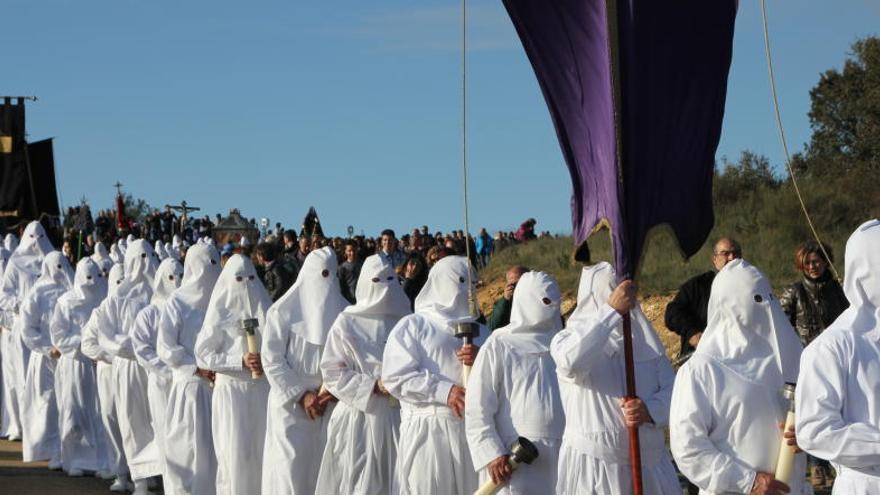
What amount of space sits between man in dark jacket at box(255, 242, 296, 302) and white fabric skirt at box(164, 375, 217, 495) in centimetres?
297

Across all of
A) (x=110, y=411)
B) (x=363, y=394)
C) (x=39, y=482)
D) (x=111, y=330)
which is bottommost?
(x=39, y=482)

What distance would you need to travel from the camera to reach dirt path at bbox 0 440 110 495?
1566 centimetres

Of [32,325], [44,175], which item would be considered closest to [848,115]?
[44,175]

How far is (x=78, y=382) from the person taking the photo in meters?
17.8

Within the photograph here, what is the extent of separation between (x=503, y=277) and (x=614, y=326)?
22417 mm

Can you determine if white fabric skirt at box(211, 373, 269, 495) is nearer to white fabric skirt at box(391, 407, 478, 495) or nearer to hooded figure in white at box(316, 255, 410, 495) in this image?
hooded figure in white at box(316, 255, 410, 495)

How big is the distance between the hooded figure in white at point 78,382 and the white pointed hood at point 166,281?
231 centimetres

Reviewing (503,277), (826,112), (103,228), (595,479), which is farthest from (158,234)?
(595,479)

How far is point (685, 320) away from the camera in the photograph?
12.5m

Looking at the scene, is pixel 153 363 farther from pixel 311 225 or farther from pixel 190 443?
pixel 311 225

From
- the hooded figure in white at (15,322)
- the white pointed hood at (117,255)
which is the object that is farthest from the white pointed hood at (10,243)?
the white pointed hood at (117,255)

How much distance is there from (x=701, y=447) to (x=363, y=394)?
14.0ft

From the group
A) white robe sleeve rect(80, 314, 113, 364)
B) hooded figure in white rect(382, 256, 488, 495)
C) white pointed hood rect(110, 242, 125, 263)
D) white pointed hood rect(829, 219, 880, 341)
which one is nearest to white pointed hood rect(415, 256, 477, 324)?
hooded figure in white rect(382, 256, 488, 495)

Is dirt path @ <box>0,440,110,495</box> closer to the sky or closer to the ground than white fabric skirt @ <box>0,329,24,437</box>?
closer to the ground
